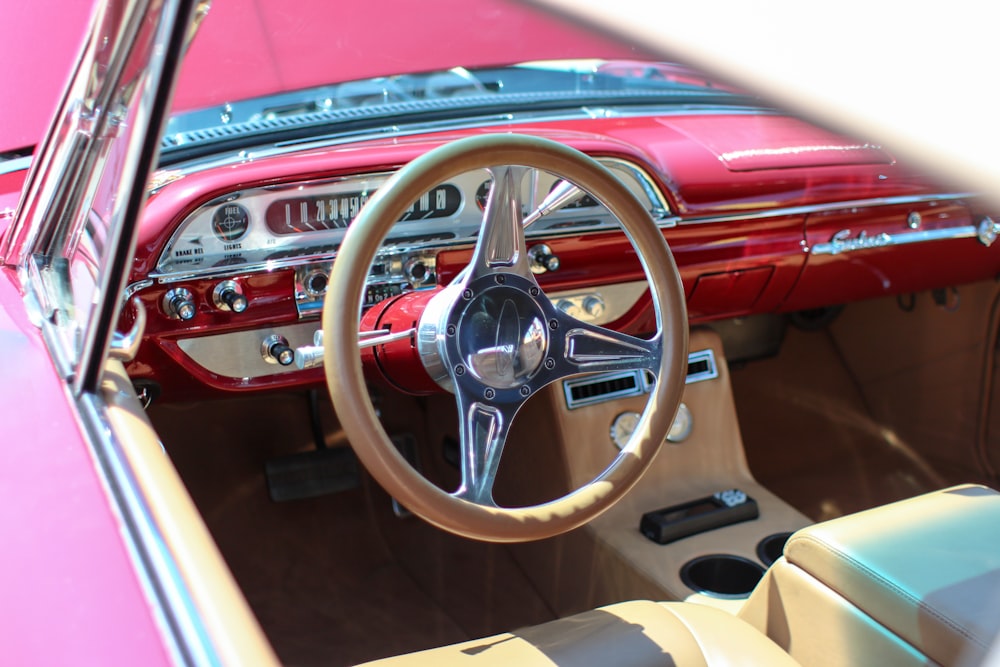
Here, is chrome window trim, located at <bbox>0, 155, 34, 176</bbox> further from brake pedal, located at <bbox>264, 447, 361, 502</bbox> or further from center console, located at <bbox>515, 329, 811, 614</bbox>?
center console, located at <bbox>515, 329, 811, 614</bbox>

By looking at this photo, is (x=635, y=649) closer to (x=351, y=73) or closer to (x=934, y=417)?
(x=351, y=73)

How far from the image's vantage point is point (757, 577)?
6.57 feet

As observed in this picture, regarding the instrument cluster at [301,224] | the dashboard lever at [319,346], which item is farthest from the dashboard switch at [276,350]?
the dashboard lever at [319,346]

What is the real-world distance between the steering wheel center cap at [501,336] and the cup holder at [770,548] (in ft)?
3.04

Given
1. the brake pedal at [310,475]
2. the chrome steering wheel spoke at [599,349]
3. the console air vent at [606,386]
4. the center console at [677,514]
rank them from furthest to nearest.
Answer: the brake pedal at [310,475]
the console air vent at [606,386]
the center console at [677,514]
the chrome steering wheel spoke at [599,349]

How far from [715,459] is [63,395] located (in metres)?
1.60

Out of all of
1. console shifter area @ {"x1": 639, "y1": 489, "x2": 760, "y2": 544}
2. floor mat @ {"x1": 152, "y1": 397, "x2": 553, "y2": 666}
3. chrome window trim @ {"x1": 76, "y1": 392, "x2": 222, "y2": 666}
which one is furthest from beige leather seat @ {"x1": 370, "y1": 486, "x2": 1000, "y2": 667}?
floor mat @ {"x1": 152, "y1": 397, "x2": 553, "y2": 666}

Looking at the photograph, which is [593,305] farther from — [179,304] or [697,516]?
[179,304]

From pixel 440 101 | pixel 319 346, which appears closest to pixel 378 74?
pixel 440 101

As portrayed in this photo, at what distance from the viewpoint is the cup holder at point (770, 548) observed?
2051mm

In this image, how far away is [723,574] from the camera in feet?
6.72

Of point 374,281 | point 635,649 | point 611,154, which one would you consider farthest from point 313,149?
point 635,649

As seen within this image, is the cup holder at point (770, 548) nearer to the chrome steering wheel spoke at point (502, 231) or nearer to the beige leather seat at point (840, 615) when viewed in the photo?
the beige leather seat at point (840, 615)

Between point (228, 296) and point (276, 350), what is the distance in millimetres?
146
